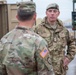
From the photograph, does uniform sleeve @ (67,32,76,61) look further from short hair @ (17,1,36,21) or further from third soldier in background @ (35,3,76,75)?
short hair @ (17,1,36,21)

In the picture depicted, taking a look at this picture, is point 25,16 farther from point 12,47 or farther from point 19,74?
point 19,74

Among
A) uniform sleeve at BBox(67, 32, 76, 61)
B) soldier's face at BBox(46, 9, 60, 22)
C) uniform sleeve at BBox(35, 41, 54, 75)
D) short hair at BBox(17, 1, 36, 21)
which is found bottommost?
uniform sleeve at BBox(67, 32, 76, 61)

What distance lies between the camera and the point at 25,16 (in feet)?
9.96

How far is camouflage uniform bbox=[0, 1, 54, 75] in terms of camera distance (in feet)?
9.80

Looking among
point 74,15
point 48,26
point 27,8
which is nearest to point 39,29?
point 48,26

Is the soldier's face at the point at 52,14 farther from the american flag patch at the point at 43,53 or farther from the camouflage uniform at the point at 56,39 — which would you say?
the american flag patch at the point at 43,53

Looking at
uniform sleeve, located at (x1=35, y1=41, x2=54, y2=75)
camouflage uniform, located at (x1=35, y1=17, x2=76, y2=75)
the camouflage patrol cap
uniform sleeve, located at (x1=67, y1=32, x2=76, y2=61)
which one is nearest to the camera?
uniform sleeve, located at (x1=35, y1=41, x2=54, y2=75)

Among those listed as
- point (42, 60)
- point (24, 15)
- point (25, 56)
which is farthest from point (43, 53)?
point (24, 15)

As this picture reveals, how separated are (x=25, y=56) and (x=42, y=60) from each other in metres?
0.16

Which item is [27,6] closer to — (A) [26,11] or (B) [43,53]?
(A) [26,11]

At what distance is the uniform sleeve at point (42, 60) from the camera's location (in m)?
2.98

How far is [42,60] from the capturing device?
3.00 meters

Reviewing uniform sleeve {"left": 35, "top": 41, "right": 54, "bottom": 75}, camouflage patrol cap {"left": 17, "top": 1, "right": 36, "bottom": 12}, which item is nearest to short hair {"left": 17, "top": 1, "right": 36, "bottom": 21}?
camouflage patrol cap {"left": 17, "top": 1, "right": 36, "bottom": 12}

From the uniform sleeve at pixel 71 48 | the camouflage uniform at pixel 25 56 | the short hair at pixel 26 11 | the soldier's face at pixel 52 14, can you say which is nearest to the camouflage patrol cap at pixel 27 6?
the short hair at pixel 26 11
